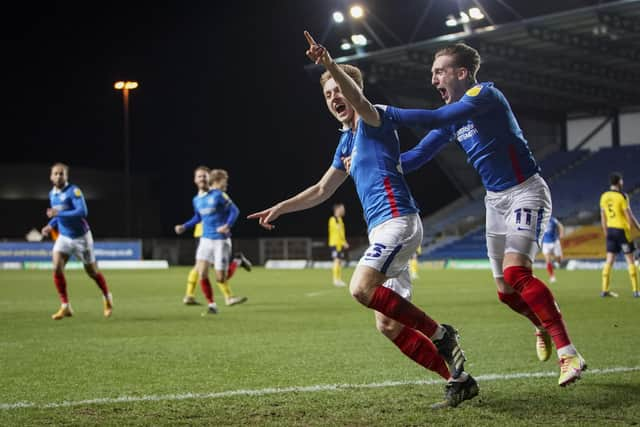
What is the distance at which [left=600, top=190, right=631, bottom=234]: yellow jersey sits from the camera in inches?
642

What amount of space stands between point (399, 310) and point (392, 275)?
0.81 feet

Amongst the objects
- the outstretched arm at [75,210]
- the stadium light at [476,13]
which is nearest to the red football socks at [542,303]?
the outstretched arm at [75,210]

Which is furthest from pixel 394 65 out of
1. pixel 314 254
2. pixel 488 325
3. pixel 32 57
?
pixel 488 325

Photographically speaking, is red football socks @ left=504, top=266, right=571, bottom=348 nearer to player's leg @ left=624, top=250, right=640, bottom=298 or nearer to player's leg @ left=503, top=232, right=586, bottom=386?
player's leg @ left=503, top=232, right=586, bottom=386

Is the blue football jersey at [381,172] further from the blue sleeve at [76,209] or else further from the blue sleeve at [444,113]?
the blue sleeve at [76,209]

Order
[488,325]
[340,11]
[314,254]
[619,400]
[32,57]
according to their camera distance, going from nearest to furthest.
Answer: [619,400] → [488,325] → [340,11] → [314,254] → [32,57]

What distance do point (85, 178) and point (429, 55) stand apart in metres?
22.9

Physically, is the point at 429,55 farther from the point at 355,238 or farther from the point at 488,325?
the point at 488,325

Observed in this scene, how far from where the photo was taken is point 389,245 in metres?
5.23

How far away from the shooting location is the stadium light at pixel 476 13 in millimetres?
32062

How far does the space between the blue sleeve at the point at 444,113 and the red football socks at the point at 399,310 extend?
103cm

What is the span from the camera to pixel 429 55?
38781 mm

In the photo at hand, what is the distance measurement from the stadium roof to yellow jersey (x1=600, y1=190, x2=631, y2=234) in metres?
15.9

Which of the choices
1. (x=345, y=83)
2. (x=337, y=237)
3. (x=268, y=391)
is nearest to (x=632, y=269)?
(x=337, y=237)
